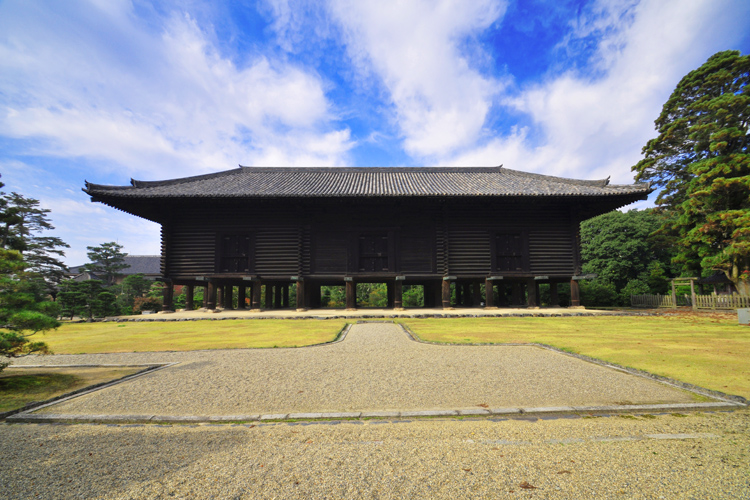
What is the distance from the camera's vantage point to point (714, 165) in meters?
19.8

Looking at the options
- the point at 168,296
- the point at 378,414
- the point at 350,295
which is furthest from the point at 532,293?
the point at 168,296

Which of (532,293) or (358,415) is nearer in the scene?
(358,415)

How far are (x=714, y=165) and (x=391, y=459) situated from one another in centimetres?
2833

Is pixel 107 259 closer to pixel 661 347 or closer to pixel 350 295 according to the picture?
pixel 350 295

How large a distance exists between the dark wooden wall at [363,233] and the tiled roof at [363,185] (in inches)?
39.4

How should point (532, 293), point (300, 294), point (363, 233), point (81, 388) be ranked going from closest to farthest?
point (81, 388), point (300, 294), point (532, 293), point (363, 233)

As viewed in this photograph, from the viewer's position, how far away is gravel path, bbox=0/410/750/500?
2164mm

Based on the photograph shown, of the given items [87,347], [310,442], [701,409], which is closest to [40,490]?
[310,442]

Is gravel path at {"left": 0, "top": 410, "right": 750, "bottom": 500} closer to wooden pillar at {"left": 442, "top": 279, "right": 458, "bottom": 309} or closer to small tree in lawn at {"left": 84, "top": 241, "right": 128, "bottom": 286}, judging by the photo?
wooden pillar at {"left": 442, "top": 279, "right": 458, "bottom": 309}

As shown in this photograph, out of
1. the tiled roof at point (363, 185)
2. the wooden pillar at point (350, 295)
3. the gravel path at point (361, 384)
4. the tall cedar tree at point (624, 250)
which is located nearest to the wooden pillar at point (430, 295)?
the wooden pillar at point (350, 295)

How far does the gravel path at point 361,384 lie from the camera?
12.6 ft

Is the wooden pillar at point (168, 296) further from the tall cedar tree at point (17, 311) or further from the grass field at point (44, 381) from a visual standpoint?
the tall cedar tree at point (17, 311)

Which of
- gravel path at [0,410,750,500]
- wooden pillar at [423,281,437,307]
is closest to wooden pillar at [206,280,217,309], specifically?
wooden pillar at [423,281,437,307]

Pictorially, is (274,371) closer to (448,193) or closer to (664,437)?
(664,437)
